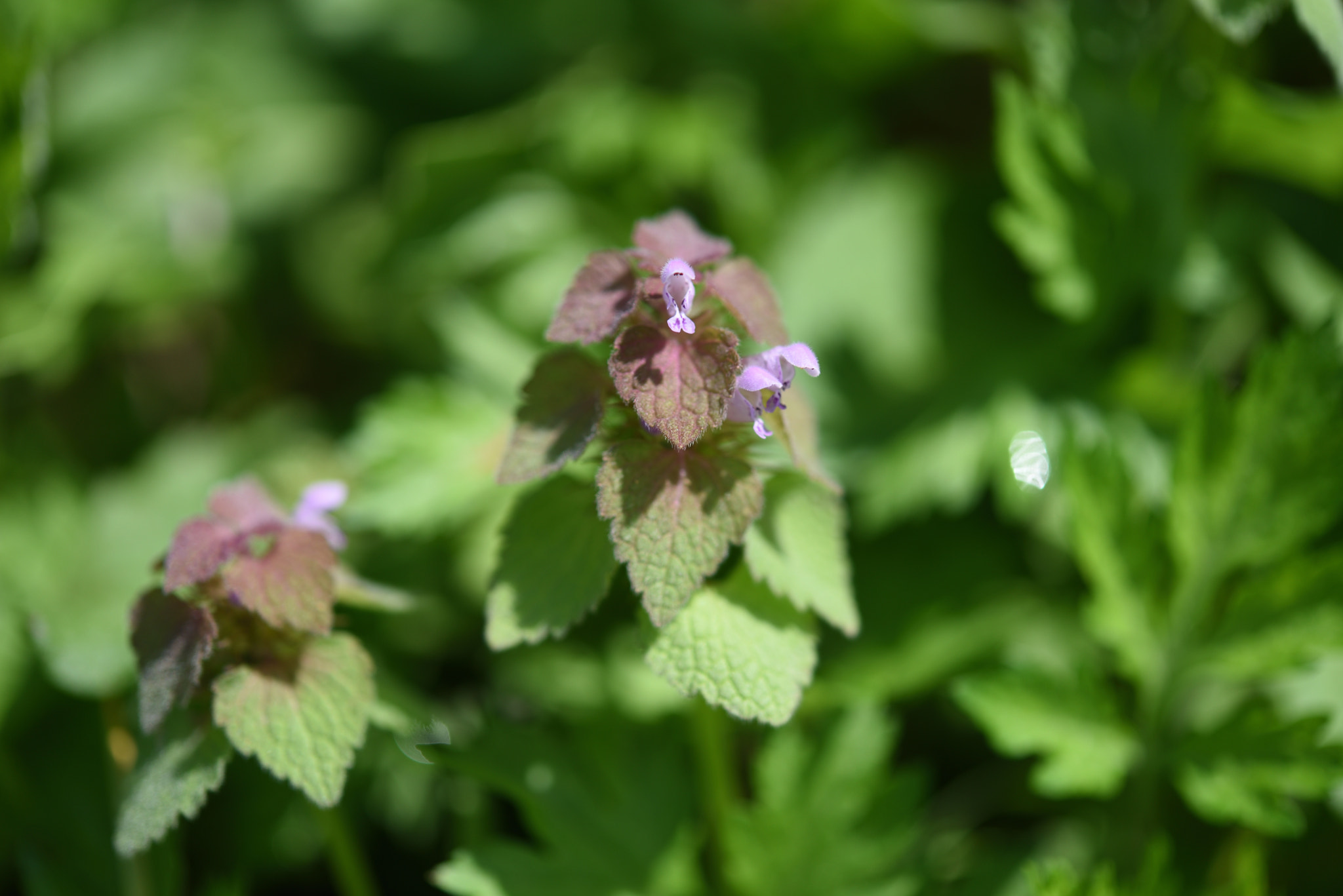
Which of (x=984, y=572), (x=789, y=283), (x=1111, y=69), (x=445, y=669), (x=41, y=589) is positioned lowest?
(x=445, y=669)

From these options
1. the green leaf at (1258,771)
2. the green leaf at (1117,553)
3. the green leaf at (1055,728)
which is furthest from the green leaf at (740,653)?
the green leaf at (1258,771)

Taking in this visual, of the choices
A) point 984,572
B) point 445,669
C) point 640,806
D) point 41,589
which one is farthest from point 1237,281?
point 41,589

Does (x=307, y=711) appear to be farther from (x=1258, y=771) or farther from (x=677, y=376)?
(x=1258, y=771)

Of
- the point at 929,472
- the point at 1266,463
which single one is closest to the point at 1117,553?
the point at 1266,463

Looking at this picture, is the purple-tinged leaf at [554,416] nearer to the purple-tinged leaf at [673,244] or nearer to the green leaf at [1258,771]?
the purple-tinged leaf at [673,244]

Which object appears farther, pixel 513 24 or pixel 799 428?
pixel 513 24

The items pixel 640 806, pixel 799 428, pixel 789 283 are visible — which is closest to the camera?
pixel 799 428

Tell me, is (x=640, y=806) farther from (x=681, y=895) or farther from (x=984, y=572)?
(x=984, y=572)
